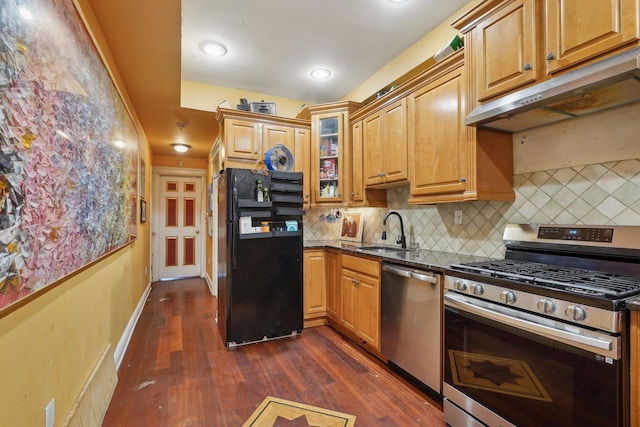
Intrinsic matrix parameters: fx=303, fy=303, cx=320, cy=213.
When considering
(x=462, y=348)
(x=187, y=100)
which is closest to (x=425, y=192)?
(x=462, y=348)

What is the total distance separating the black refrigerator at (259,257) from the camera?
2.69m

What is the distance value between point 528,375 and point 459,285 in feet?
1.55

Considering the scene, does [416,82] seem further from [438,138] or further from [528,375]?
[528,375]

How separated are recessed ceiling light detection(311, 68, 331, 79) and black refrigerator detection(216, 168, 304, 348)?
3.87 ft

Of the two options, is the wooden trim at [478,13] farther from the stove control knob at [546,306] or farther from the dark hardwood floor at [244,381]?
the dark hardwood floor at [244,381]

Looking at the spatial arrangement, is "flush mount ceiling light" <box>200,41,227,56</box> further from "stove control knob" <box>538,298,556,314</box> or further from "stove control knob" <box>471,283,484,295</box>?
"stove control knob" <box>538,298,556,314</box>

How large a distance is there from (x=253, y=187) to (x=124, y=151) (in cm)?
108

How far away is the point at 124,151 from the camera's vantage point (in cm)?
252

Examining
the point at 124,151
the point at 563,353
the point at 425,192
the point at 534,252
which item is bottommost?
the point at 563,353

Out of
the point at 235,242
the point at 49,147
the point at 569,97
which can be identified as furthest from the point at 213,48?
the point at 569,97

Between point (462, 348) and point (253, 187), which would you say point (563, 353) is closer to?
point (462, 348)

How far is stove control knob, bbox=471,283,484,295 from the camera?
4.96 ft

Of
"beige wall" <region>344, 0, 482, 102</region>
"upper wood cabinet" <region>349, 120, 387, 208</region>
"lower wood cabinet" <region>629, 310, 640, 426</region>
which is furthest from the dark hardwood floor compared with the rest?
"beige wall" <region>344, 0, 482, 102</region>

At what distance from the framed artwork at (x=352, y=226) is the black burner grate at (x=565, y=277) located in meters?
1.81
